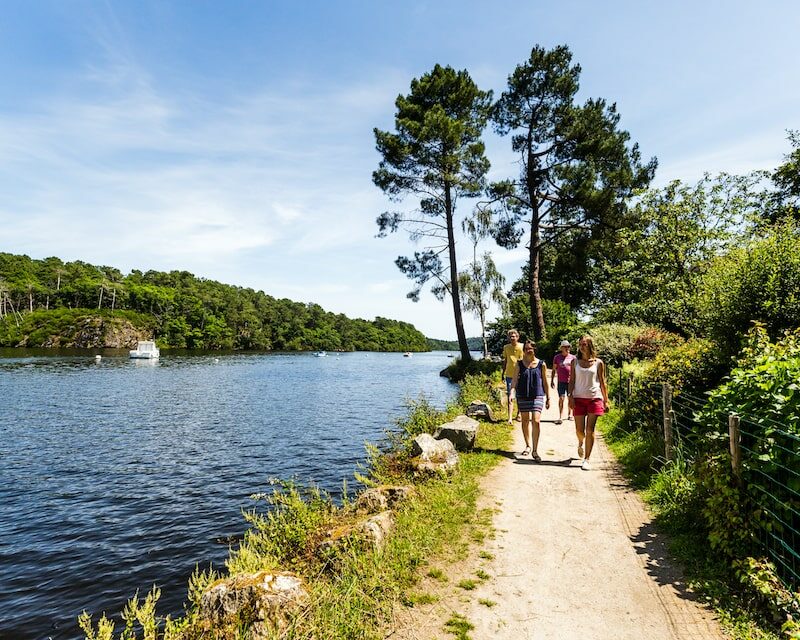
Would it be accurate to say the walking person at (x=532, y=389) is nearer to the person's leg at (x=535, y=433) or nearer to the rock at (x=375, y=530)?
the person's leg at (x=535, y=433)

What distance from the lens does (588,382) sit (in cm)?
814

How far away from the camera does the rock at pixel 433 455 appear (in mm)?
8455

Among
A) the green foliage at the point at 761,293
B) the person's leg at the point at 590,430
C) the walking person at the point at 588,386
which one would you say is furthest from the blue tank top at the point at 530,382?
the green foliage at the point at 761,293

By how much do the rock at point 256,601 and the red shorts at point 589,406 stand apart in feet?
18.9

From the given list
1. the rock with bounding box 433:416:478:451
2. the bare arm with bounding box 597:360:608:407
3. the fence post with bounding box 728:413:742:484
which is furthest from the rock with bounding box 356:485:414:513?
the fence post with bounding box 728:413:742:484

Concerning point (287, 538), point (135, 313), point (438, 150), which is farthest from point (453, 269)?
point (135, 313)

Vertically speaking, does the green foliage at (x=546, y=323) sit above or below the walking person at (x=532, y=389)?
above

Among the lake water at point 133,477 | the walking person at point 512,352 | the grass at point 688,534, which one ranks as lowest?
the lake water at point 133,477

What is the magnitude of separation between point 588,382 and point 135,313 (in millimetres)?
125648

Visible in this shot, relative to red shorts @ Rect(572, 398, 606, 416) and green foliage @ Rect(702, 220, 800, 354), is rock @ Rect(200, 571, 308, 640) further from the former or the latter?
green foliage @ Rect(702, 220, 800, 354)

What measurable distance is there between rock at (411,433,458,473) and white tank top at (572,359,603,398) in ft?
8.84

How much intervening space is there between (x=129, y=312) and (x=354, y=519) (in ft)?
405

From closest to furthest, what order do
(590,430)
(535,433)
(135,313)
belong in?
(590,430), (535,433), (135,313)

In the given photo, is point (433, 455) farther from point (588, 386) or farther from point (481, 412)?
point (481, 412)
